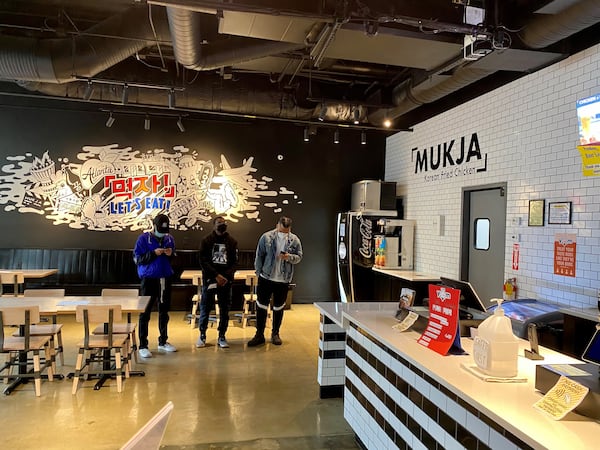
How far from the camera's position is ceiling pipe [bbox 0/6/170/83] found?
520 cm

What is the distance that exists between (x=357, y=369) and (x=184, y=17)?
3395 mm

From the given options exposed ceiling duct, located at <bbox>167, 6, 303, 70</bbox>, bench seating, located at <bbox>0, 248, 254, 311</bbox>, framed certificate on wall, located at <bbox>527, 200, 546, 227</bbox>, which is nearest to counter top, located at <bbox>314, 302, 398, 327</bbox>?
framed certificate on wall, located at <bbox>527, 200, 546, 227</bbox>

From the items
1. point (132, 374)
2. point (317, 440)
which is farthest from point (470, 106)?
point (132, 374)

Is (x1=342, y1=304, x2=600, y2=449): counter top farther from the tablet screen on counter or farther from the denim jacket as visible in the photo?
the denim jacket

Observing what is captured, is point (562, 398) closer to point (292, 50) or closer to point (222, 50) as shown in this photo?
point (292, 50)

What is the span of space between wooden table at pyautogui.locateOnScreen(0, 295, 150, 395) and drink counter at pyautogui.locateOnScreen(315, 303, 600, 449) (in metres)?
2.17

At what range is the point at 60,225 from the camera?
26.9ft

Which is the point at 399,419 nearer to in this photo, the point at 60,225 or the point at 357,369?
the point at 357,369

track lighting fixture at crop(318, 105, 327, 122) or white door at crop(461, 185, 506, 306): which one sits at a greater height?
track lighting fixture at crop(318, 105, 327, 122)

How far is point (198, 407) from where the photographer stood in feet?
13.0

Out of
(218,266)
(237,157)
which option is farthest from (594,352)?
(237,157)

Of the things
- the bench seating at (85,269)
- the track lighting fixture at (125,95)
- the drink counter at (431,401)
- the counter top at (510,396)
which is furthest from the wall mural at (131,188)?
the counter top at (510,396)

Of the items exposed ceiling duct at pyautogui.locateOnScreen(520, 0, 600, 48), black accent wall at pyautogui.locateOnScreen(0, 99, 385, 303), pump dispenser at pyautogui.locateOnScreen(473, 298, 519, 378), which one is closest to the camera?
pump dispenser at pyautogui.locateOnScreen(473, 298, 519, 378)

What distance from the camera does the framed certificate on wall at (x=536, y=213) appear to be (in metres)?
4.69
